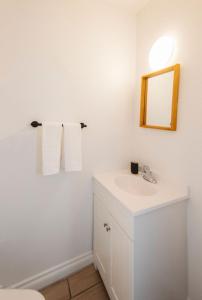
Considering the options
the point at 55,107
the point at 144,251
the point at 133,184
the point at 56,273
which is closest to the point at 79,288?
the point at 56,273

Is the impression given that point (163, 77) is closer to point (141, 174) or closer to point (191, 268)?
point (141, 174)

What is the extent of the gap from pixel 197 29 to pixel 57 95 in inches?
39.7

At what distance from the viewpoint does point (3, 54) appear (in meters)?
1.07

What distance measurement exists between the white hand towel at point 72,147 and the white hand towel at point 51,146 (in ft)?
0.17

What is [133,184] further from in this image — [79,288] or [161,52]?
[161,52]

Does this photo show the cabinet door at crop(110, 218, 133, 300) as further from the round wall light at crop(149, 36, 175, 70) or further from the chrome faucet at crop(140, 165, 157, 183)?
the round wall light at crop(149, 36, 175, 70)

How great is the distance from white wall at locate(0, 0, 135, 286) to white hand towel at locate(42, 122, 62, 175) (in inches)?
4.7

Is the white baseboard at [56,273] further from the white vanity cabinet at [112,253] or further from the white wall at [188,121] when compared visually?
the white wall at [188,121]

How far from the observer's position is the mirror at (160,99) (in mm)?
1164

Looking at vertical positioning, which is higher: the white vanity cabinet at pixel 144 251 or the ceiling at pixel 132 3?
the ceiling at pixel 132 3

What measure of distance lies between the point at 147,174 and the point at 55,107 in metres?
0.94

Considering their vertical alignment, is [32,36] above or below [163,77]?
above

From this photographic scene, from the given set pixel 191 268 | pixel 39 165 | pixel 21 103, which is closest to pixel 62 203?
pixel 39 165

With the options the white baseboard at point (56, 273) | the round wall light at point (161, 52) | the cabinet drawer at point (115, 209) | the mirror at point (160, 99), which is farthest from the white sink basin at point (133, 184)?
the round wall light at point (161, 52)
